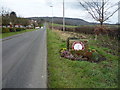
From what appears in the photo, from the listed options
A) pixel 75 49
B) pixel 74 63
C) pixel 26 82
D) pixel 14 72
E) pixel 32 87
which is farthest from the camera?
pixel 75 49

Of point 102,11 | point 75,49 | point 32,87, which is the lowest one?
point 32,87

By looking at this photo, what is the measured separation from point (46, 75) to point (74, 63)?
1.72 m

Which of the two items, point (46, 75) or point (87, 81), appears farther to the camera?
point (46, 75)

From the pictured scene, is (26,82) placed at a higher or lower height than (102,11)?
lower

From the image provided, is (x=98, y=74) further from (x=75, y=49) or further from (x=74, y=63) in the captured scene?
(x=75, y=49)

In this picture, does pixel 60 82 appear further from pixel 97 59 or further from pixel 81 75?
pixel 97 59

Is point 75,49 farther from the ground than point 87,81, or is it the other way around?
point 75,49

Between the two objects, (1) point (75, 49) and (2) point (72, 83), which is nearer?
(2) point (72, 83)

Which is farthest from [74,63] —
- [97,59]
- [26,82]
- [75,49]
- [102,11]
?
[102,11]

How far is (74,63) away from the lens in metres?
6.32

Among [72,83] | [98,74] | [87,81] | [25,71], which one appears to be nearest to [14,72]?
[25,71]

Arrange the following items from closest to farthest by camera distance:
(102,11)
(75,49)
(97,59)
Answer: (97,59)
(75,49)
(102,11)

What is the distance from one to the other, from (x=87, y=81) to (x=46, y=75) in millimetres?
1578

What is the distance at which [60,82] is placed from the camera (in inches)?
168
